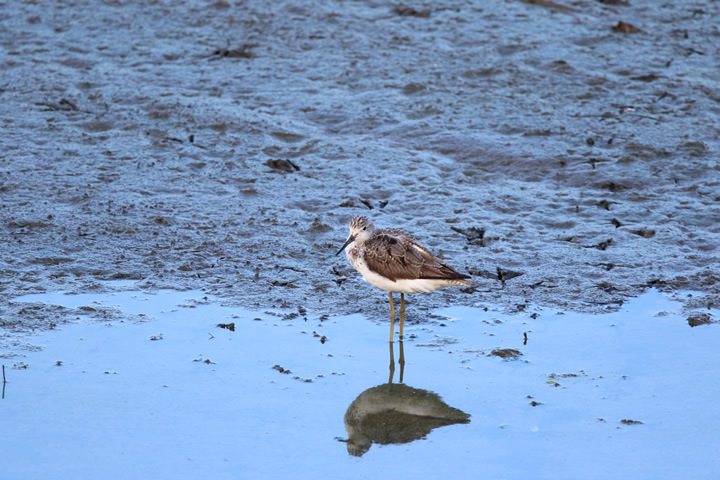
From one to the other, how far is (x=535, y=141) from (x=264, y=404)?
520 centimetres

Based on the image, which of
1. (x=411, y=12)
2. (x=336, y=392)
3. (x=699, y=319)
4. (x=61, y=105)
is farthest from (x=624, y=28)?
(x=336, y=392)

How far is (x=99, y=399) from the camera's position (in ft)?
19.3

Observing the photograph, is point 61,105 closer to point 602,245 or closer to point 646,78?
point 602,245

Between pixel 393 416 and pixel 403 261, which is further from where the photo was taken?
pixel 403 261

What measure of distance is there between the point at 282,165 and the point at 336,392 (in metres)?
3.91

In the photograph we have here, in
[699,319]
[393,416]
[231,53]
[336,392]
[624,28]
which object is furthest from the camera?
[624,28]

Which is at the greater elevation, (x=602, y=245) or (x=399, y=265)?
(x=399, y=265)

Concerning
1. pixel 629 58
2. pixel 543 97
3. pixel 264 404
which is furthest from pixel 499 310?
pixel 629 58

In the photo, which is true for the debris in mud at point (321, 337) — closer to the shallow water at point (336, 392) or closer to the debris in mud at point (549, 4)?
the shallow water at point (336, 392)

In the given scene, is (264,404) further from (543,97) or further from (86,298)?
(543,97)

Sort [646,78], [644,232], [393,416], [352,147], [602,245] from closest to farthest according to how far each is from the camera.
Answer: [393,416]
[602,245]
[644,232]
[352,147]
[646,78]

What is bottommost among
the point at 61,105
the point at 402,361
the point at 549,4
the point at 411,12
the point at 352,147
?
the point at 402,361

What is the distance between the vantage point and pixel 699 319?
696 centimetres

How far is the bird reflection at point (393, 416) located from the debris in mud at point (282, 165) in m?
3.69
